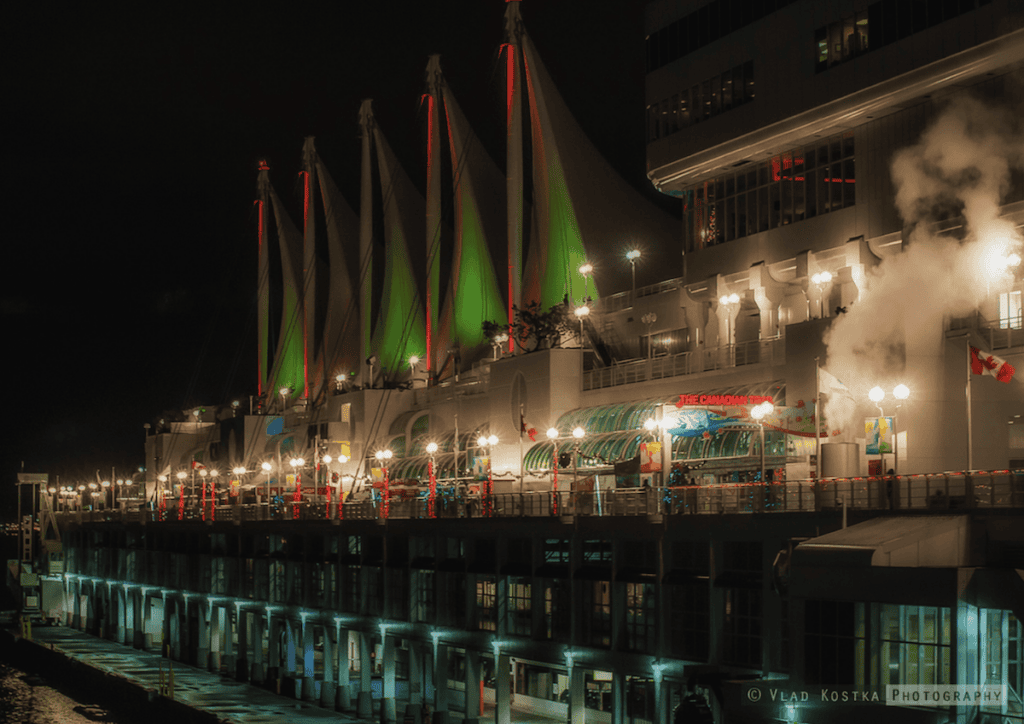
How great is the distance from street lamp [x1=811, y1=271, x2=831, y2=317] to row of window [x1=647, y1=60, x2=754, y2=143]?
7181 mm

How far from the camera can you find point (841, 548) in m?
25.3

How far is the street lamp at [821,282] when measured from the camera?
4453 cm

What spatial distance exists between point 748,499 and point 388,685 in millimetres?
19611

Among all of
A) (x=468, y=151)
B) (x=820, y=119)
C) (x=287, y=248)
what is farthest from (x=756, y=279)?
(x=287, y=248)

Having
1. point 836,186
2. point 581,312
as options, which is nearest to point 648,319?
point 581,312

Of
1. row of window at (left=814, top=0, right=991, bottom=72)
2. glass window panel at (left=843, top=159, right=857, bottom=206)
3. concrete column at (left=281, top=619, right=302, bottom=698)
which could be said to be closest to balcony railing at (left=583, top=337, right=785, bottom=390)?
glass window panel at (left=843, top=159, right=857, bottom=206)

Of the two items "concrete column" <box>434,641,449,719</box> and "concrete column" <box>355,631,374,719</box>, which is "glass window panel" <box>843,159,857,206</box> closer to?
"concrete column" <box>434,641,449,719</box>

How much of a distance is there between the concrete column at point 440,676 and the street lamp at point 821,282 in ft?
57.0

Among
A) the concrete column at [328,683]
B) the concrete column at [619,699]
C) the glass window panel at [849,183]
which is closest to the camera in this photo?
the concrete column at [619,699]

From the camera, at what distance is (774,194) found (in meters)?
47.5

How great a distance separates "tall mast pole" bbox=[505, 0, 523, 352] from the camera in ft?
219

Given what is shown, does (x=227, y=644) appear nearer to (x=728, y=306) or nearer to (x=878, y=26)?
(x=728, y=306)

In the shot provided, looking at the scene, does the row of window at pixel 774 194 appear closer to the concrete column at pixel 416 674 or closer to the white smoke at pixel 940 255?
the white smoke at pixel 940 255

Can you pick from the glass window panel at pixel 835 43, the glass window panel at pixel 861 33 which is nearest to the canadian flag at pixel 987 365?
the glass window panel at pixel 861 33
